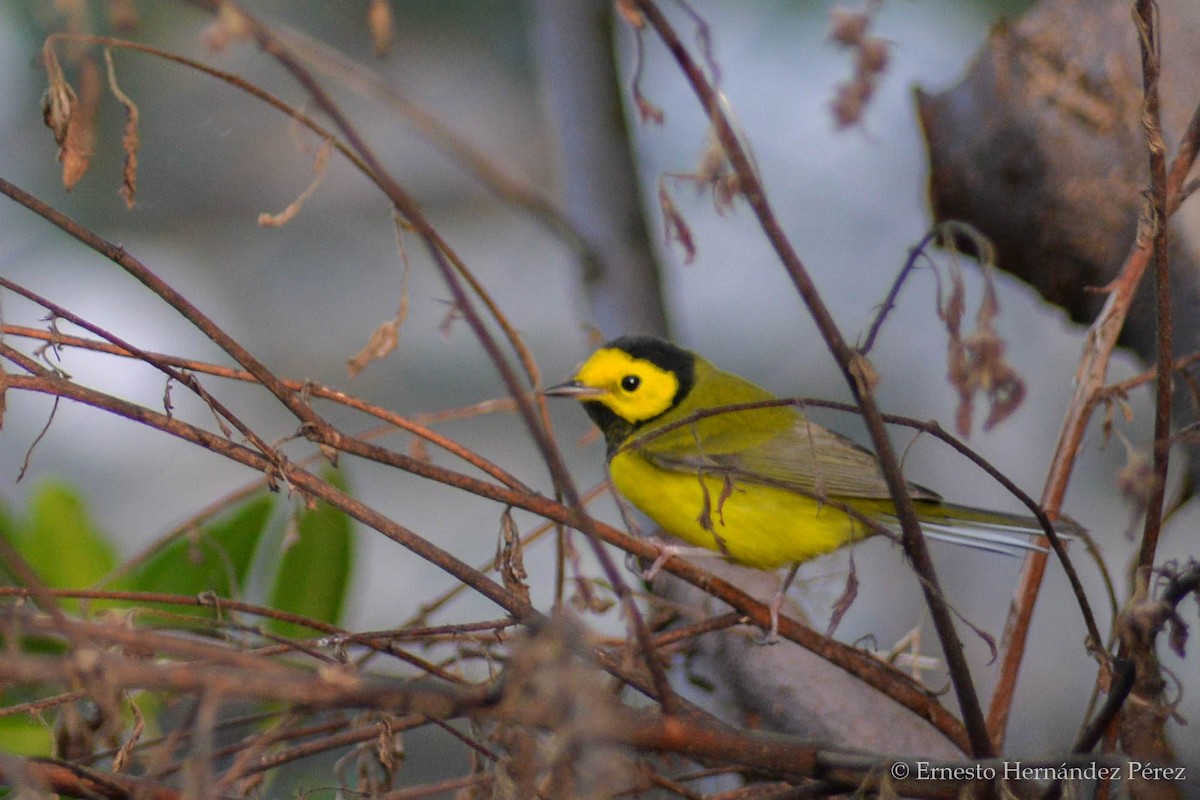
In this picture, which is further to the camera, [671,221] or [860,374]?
[671,221]

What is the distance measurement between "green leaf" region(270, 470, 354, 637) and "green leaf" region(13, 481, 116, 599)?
0.28m

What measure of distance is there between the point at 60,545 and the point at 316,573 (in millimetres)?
394

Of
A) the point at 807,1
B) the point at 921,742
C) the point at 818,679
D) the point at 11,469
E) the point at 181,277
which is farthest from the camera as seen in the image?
the point at 181,277

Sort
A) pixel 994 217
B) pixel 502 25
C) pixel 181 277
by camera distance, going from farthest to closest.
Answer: pixel 502 25
pixel 181 277
pixel 994 217

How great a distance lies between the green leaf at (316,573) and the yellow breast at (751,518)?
1.52 ft

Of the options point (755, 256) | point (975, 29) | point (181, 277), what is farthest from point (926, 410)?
point (181, 277)

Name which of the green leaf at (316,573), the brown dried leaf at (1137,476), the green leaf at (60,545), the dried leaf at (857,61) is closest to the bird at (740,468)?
the brown dried leaf at (1137,476)

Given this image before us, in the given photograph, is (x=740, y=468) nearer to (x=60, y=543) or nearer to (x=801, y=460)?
(x=801, y=460)

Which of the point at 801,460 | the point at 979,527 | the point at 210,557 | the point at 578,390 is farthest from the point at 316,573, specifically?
the point at 979,527

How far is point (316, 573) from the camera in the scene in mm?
1604

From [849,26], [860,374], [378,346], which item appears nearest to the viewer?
[860,374]

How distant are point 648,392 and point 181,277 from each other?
2.12 metres

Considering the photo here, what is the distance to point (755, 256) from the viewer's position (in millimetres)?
3420

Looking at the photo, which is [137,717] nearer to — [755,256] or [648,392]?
[648,392]
